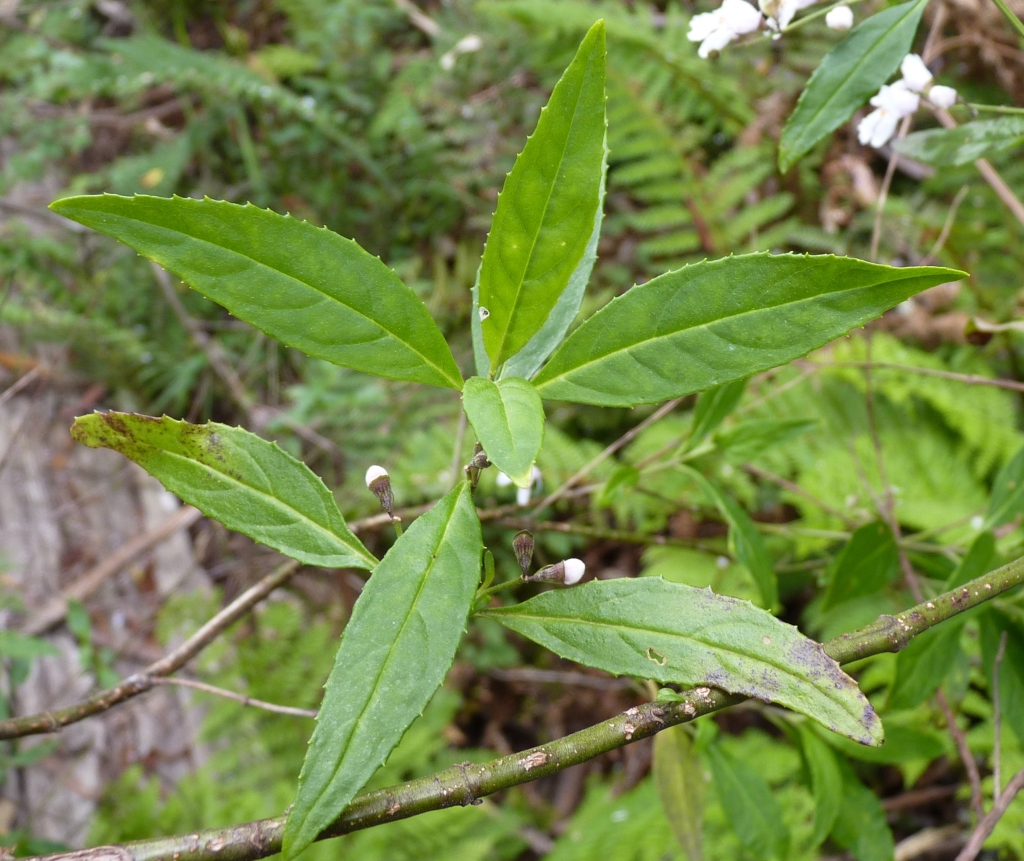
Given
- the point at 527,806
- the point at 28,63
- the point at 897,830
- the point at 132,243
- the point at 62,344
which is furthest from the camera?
the point at 28,63

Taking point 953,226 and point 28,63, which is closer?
point 953,226

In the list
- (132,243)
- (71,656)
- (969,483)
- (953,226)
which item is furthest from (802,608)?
(71,656)

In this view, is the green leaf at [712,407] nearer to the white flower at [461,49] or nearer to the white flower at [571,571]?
the white flower at [571,571]

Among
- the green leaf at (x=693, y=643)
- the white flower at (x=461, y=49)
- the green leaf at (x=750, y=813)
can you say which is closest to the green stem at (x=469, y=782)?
the green leaf at (x=693, y=643)

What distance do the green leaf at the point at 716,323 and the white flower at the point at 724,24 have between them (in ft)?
1.33

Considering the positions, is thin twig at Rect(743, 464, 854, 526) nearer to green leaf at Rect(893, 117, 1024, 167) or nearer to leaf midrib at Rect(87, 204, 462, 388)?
green leaf at Rect(893, 117, 1024, 167)

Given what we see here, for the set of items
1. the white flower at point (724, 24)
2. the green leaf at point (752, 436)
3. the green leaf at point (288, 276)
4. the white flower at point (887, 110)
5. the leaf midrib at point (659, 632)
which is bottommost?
the green leaf at point (752, 436)

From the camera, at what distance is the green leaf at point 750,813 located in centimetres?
119

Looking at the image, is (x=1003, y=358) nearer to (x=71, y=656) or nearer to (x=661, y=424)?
(x=661, y=424)

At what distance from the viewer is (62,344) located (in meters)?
3.01

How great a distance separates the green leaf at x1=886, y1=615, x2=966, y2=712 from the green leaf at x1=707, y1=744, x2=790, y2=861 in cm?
30

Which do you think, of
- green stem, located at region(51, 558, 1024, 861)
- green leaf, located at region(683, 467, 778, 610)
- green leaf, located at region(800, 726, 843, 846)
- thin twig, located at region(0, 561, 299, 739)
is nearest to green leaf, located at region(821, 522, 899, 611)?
green leaf, located at region(683, 467, 778, 610)

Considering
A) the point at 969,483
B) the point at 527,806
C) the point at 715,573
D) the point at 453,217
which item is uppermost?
the point at 453,217

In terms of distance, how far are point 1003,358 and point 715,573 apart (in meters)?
1.17
